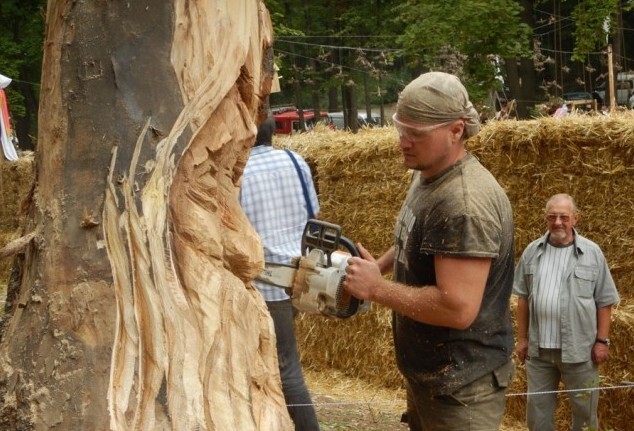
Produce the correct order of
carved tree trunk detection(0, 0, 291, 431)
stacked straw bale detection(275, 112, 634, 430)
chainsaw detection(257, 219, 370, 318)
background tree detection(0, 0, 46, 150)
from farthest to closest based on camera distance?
1. background tree detection(0, 0, 46, 150)
2. stacked straw bale detection(275, 112, 634, 430)
3. chainsaw detection(257, 219, 370, 318)
4. carved tree trunk detection(0, 0, 291, 431)

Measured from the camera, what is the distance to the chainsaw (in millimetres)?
3605

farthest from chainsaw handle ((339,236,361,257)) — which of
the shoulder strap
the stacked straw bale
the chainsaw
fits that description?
the stacked straw bale

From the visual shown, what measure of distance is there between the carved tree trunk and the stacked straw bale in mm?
4320

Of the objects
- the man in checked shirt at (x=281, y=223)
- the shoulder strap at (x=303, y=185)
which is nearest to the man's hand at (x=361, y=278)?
the man in checked shirt at (x=281, y=223)

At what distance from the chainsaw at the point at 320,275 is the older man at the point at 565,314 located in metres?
2.59

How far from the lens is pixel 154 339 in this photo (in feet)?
8.80

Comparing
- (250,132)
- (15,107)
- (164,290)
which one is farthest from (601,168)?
(15,107)

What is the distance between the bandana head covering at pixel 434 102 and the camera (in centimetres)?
328

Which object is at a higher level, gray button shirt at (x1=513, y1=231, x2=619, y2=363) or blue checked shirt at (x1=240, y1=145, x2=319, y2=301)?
blue checked shirt at (x1=240, y1=145, x2=319, y2=301)

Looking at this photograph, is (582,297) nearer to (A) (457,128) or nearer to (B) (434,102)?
(A) (457,128)

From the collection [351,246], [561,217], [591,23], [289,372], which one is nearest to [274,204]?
[289,372]

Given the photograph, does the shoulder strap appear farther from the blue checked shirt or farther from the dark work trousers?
the dark work trousers

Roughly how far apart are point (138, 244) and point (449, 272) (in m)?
1.05

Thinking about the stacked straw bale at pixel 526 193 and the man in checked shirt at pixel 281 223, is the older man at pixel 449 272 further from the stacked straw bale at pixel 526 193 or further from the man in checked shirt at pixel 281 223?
the stacked straw bale at pixel 526 193
